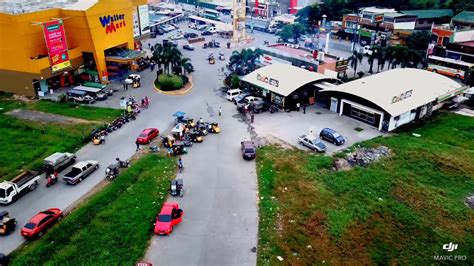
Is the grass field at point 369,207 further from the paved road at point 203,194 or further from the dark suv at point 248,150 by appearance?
the paved road at point 203,194

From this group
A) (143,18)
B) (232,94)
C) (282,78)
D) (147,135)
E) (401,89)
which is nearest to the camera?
(147,135)

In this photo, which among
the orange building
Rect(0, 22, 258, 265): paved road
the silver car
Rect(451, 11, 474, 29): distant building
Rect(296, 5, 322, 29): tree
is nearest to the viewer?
Rect(0, 22, 258, 265): paved road

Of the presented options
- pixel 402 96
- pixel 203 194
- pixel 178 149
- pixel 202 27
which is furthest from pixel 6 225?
pixel 202 27

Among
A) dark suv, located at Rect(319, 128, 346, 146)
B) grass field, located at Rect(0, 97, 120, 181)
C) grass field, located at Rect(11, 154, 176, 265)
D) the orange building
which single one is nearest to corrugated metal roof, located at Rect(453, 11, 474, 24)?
dark suv, located at Rect(319, 128, 346, 146)

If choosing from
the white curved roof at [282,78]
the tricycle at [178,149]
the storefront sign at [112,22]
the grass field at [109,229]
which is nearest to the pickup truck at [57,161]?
the grass field at [109,229]

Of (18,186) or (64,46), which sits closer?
(18,186)

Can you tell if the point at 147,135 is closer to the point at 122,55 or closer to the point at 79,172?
the point at 79,172

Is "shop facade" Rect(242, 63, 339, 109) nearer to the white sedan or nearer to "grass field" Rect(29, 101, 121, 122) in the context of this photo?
"grass field" Rect(29, 101, 121, 122)

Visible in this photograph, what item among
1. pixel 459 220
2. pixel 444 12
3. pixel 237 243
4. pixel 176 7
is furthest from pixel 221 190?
pixel 176 7
